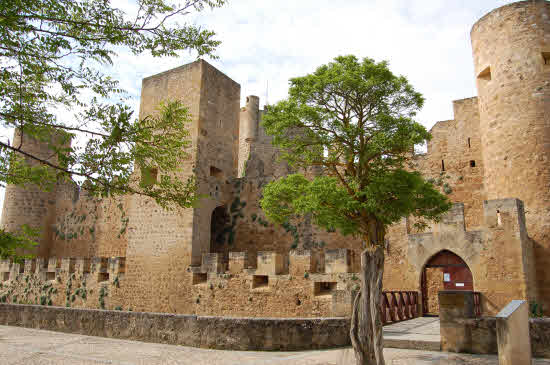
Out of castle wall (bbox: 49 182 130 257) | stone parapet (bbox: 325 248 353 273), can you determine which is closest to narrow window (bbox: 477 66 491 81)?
stone parapet (bbox: 325 248 353 273)

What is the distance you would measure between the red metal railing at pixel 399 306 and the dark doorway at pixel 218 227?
22.2 ft

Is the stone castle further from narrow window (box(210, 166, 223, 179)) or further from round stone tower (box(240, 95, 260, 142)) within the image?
round stone tower (box(240, 95, 260, 142))

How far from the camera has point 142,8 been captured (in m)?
4.91

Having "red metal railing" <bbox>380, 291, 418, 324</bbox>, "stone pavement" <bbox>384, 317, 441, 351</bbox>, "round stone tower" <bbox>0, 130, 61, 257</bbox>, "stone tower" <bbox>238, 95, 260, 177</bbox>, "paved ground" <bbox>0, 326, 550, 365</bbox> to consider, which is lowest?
"paved ground" <bbox>0, 326, 550, 365</bbox>

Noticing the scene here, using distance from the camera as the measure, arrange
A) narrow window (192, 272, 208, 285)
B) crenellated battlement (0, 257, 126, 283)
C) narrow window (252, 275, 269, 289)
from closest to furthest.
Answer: narrow window (252, 275, 269, 289), narrow window (192, 272, 208, 285), crenellated battlement (0, 257, 126, 283)

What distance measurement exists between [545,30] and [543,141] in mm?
3240

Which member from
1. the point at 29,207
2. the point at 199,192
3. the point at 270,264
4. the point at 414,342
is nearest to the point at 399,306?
the point at 414,342

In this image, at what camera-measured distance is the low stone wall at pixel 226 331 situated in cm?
697

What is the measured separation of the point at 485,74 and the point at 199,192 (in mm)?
9685

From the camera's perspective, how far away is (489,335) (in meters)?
6.19

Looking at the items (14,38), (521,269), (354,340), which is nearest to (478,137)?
(521,269)

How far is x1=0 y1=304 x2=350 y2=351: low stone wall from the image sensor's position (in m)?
6.97

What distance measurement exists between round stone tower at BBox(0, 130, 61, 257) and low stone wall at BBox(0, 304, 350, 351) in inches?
535

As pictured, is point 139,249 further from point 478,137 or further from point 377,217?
point 478,137
